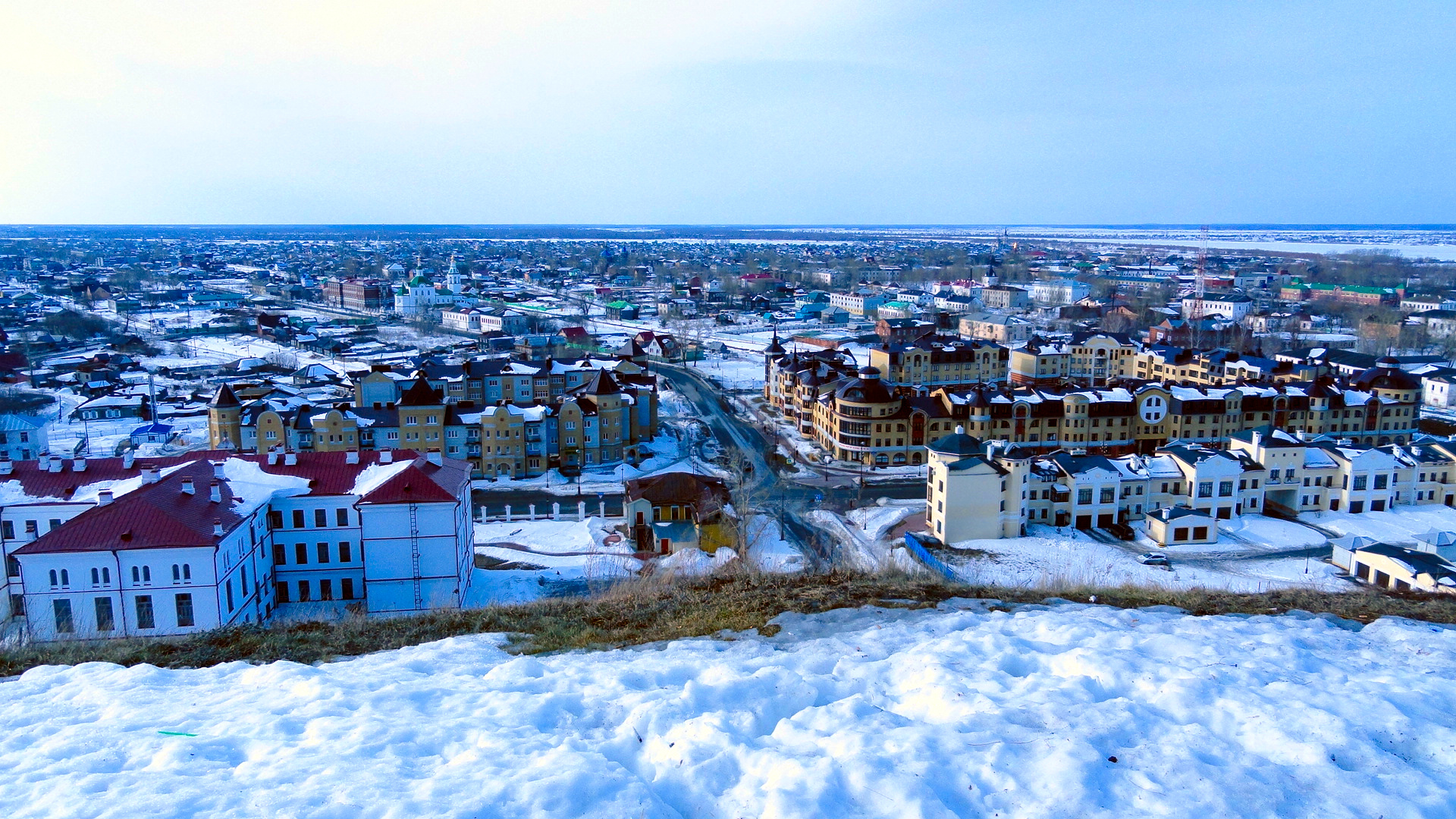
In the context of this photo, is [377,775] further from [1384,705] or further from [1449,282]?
[1449,282]

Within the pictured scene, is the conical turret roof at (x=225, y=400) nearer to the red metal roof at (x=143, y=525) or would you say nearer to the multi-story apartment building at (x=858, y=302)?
the red metal roof at (x=143, y=525)

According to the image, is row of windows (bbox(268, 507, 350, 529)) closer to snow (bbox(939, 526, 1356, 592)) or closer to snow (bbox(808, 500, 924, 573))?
snow (bbox(808, 500, 924, 573))

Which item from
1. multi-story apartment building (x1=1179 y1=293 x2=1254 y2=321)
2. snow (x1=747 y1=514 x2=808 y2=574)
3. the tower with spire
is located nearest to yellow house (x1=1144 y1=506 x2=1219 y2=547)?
snow (x1=747 y1=514 x2=808 y2=574)

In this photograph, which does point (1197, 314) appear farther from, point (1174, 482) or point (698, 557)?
point (698, 557)

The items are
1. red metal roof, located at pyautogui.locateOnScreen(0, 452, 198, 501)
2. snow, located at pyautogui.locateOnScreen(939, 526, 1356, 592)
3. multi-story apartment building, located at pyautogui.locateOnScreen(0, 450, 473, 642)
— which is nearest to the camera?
multi-story apartment building, located at pyautogui.locateOnScreen(0, 450, 473, 642)

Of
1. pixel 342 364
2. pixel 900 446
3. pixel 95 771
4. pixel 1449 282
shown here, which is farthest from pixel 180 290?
pixel 1449 282

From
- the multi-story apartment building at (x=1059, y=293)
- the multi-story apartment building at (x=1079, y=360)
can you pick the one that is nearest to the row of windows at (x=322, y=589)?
the multi-story apartment building at (x=1079, y=360)
